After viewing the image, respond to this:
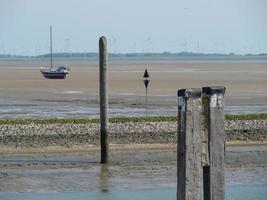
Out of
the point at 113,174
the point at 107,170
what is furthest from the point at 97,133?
the point at 113,174

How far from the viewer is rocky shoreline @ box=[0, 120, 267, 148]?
20531 millimetres

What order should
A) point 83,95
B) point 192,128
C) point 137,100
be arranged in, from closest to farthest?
point 192,128
point 137,100
point 83,95

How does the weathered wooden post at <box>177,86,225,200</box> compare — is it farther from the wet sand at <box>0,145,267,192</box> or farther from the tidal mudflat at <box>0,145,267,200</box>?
→ the wet sand at <box>0,145,267,192</box>

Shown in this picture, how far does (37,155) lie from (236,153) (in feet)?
15.8

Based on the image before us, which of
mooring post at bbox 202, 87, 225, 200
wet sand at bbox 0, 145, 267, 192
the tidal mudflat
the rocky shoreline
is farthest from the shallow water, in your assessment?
the rocky shoreline

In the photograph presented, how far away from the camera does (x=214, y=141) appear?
7176 mm

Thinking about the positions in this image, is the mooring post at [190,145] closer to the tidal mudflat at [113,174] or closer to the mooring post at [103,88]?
the tidal mudflat at [113,174]

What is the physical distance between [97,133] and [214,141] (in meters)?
14.5

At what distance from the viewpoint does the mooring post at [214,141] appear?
715 centimetres

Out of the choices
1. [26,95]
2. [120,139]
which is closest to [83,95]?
[26,95]

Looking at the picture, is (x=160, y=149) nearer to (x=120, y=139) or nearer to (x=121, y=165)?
(x=120, y=139)

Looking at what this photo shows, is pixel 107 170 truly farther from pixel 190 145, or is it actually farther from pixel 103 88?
pixel 190 145

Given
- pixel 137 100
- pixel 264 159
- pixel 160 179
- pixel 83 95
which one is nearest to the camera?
pixel 160 179

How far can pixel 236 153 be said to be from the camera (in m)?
18.3
